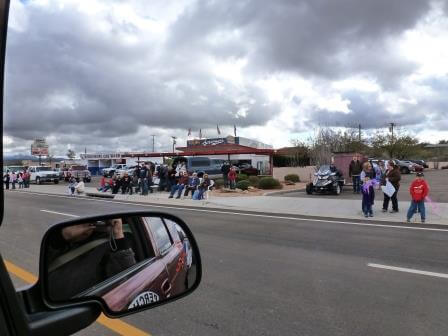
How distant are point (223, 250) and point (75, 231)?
246 inches

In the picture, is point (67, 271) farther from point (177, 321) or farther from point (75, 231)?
point (177, 321)

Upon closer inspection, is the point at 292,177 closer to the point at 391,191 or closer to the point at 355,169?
the point at 355,169

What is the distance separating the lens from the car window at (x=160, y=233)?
2098 mm

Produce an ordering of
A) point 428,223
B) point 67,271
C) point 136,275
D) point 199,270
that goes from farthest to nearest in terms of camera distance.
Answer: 1. point 428,223
2. point 199,270
3. point 136,275
4. point 67,271

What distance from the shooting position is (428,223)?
11.2m

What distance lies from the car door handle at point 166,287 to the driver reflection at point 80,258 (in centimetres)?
35

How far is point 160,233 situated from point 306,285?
3706 mm

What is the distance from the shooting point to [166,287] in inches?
80.4

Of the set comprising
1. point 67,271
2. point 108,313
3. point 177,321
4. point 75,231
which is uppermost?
point 75,231

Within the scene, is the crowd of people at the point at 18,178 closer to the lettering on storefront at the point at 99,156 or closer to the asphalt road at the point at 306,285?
the asphalt road at the point at 306,285

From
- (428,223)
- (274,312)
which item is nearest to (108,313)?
(274,312)

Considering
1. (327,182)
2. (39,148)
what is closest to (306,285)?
(327,182)

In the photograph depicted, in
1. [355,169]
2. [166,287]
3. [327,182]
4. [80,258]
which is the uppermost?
[355,169]

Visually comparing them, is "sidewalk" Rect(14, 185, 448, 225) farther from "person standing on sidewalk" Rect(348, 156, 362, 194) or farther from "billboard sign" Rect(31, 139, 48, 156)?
"billboard sign" Rect(31, 139, 48, 156)
